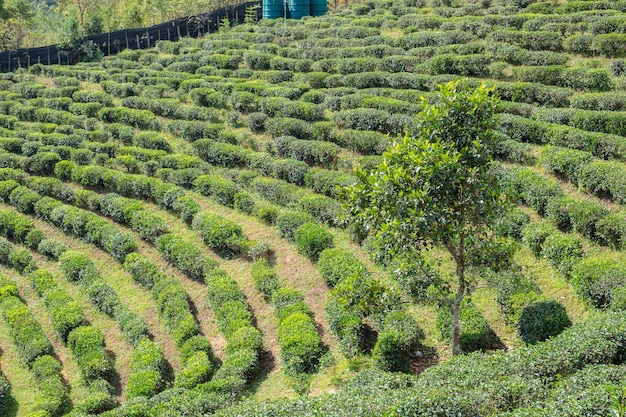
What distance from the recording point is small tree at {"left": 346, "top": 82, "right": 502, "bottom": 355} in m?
13.7

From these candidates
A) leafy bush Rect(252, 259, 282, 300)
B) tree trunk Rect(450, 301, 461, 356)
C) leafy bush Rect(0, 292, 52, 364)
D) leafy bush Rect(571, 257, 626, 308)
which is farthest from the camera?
leafy bush Rect(252, 259, 282, 300)

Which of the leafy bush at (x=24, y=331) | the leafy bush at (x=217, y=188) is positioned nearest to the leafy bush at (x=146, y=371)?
the leafy bush at (x=24, y=331)

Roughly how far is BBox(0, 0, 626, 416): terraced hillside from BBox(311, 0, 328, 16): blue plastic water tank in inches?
471

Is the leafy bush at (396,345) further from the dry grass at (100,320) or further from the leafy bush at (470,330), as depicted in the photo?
the dry grass at (100,320)

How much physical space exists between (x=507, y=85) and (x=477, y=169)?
650 inches

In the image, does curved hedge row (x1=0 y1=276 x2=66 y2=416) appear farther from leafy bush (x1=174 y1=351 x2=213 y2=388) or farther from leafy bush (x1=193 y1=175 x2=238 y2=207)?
leafy bush (x1=193 y1=175 x2=238 y2=207)

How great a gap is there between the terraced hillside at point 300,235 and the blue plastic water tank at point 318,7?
12.0 m

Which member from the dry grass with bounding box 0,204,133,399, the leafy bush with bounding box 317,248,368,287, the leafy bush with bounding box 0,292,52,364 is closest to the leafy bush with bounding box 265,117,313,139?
the leafy bush with bounding box 317,248,368,287

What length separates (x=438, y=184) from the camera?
13844 mm

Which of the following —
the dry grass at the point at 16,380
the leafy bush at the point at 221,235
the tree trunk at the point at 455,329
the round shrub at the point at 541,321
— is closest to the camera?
the tree trunk at the point at 455,329

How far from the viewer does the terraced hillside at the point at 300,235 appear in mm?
14914

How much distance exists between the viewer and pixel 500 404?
1169cm

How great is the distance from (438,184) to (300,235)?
945 cm

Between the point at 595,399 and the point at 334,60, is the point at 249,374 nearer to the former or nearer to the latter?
the point at 595,399
